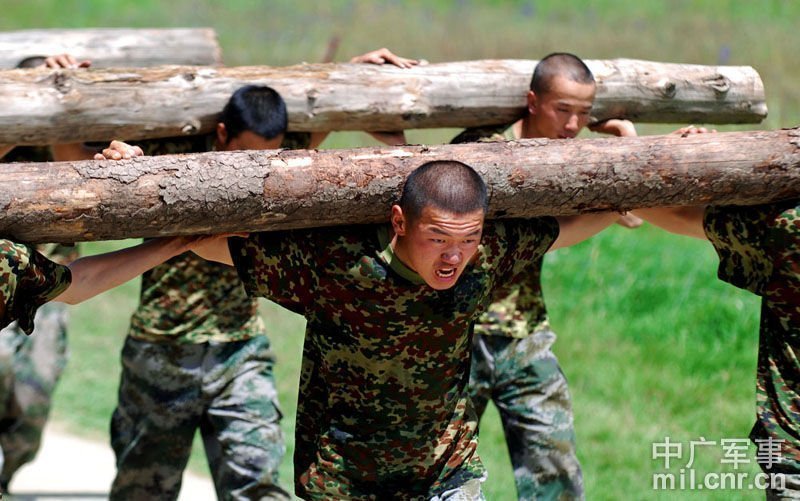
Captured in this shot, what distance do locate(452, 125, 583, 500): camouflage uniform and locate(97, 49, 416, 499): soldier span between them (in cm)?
111

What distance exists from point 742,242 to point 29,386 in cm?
433

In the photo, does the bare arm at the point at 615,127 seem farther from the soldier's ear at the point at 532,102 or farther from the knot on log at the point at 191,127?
the knot on log at the point at 191,127

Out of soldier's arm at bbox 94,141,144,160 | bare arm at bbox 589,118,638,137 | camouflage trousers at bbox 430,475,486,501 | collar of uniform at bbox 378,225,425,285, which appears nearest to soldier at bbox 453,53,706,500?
bare arm at bbox 589,118,638,137

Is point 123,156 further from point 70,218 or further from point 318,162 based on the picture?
point 318,162

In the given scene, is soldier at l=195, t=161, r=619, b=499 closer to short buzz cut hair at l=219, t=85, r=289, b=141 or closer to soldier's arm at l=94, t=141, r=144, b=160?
soldier's arm at l=94, t=141, r=144, b=160

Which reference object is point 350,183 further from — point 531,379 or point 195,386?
point 195,386

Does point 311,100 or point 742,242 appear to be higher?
point 311,100

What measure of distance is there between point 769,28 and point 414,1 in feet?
17.8

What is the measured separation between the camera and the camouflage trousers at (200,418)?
20.3 feet

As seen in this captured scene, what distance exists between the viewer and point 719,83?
6695 mm

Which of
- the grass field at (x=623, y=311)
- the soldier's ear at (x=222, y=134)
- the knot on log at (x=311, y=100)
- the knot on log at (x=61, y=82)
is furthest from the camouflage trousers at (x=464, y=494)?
the grass field at (x=623, y=311)

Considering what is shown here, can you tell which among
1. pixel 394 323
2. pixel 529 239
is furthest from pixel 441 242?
pixel 529 239

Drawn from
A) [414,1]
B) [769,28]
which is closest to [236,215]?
[769,28]

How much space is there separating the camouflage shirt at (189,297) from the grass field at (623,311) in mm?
2303
